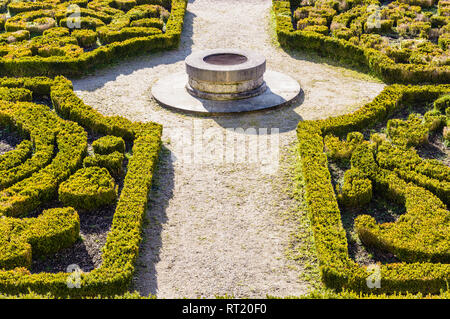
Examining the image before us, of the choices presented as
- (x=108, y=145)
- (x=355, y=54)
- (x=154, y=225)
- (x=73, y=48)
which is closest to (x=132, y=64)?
(x=73, y=48)

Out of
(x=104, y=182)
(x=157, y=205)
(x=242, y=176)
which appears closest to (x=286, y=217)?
(x=242, y=176)

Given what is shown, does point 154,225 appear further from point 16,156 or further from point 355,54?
point 355,54

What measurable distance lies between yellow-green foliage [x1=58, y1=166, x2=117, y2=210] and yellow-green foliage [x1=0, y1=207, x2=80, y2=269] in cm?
66

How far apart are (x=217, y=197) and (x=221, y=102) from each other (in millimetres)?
4986

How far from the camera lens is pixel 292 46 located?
67.7ft

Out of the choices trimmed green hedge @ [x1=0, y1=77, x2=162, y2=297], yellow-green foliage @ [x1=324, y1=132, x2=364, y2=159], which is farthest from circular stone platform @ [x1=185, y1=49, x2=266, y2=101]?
yellow-green foliage @ [x1=324, y1=132, x2=364, y2=159]

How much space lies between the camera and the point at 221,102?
1597 cm

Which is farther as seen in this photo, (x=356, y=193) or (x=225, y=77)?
(x=225, y=77)

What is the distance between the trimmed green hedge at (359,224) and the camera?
348 inches

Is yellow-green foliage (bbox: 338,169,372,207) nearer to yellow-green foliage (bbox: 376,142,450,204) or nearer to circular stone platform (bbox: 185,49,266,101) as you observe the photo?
yellow-green foliage (bbox: 376,142,450,204)

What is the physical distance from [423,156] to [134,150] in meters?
7.51

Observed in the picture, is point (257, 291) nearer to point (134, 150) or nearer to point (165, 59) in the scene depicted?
point (134, 150)

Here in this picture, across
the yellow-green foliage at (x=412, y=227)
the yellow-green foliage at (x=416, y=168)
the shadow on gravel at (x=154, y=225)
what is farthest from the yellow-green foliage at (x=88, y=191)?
the yellow-green foliage at (x=416, y=168)

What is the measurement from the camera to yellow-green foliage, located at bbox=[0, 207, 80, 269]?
9398mm
